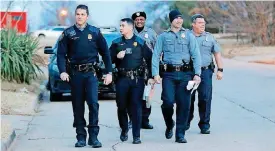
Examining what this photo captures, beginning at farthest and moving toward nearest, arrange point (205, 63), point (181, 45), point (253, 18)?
point (253, 18) → point (205, 63) → point (181, 45)

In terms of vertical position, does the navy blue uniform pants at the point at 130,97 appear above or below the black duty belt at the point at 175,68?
below

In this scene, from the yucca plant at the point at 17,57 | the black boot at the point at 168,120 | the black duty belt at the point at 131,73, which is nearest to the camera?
the black duty belt at the point at 131,73

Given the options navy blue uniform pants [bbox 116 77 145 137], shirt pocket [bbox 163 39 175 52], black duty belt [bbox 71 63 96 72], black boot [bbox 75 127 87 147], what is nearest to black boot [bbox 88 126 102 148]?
black boot [bbox 75 127 87 147]

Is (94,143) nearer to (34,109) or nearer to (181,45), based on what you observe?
(181,45)

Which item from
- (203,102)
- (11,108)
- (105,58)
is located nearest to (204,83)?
(203,102)

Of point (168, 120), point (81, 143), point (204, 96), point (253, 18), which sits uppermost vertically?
point (253, 18)

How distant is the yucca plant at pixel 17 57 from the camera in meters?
18.3

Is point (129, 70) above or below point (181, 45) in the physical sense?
below

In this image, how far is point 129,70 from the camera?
10078mm

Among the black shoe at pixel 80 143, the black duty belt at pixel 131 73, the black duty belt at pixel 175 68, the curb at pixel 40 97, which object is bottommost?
the curb at pixel 40 97

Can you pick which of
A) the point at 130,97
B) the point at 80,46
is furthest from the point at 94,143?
the point at 80,46

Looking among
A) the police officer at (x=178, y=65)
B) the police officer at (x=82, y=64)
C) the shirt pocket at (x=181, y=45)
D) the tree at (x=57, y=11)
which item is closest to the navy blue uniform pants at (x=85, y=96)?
the police officer at (x=82, y=64)

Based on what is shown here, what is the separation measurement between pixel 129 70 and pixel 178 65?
695 millimetres

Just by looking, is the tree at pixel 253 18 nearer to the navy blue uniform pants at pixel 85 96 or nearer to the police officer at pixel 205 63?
the police officer at pixel 205 63
